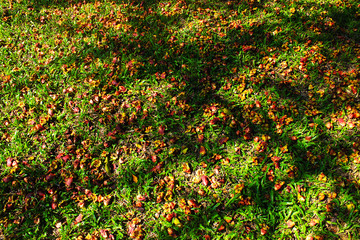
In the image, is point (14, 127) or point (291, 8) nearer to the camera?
point (14, 127)

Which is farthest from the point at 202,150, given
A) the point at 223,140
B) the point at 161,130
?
the point at 161,130

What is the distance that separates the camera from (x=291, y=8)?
12.0 ft

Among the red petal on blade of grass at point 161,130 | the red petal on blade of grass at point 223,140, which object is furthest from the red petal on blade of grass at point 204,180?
the red petal on blade of grass at point 161,130

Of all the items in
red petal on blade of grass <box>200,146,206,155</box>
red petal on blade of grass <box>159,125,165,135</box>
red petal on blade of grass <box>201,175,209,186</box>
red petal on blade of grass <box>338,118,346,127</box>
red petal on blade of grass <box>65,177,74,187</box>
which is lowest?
red petal on blade of grass <box>201,175,209,186</box>

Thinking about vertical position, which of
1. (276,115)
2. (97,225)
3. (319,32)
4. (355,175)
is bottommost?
(355,175)

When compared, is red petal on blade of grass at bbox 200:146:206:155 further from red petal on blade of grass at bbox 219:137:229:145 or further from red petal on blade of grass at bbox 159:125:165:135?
red petal on blade of grass at bbox 159:125:165:135

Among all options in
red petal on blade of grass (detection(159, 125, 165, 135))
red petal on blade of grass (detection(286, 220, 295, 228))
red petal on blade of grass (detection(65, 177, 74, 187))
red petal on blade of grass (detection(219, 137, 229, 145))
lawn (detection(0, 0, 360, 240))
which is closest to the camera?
red petal on blade of grass (detection(286, 220, 295, 228))

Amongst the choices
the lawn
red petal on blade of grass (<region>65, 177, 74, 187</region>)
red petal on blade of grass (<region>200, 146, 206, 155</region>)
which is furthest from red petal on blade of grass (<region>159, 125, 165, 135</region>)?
red petal on blade of grass (<region>65, 177, 74, 187</region>)

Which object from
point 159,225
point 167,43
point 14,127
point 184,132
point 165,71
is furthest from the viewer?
point 167,43

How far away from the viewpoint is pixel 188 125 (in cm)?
274

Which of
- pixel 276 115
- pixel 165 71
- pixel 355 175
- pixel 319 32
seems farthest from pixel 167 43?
pixel 355 175

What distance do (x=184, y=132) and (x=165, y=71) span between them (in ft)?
3.44

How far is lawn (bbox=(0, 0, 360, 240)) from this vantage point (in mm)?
2146

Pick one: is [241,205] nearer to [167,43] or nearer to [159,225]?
[159,225]
